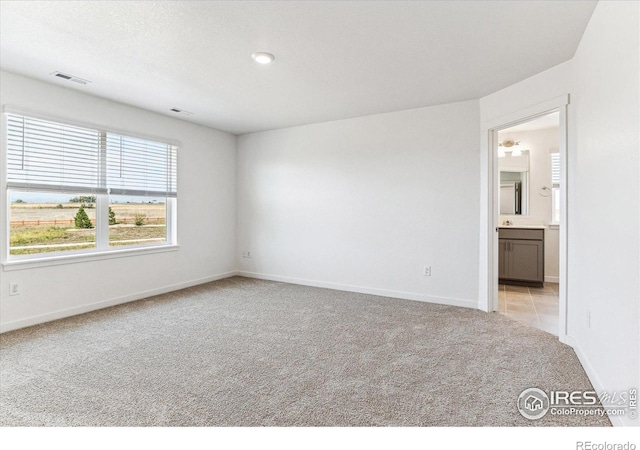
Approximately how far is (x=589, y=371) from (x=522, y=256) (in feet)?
10.0

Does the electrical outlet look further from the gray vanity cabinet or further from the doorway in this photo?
the gray vanity cabinet

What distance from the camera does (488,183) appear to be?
12.1ft

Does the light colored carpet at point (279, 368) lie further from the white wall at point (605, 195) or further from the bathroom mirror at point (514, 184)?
the bathroom mirror at point (514, 184)

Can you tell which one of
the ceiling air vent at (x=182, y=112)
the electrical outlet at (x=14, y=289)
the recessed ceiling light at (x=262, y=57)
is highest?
the ceiling air vent at (x=182, y=112)

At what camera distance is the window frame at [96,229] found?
10.3 ft

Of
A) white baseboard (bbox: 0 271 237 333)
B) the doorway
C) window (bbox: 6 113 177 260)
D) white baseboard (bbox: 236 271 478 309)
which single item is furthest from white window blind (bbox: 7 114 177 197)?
the doorway

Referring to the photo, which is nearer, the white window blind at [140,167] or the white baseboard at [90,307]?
the white baseboard at [90,307]

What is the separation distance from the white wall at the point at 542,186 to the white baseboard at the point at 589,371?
3031mm

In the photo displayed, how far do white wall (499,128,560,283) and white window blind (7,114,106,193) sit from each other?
592 centimetres

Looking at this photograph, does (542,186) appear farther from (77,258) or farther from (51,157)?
(51,157)

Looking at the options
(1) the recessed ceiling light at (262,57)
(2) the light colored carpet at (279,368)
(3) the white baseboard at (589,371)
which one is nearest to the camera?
(3) the white baseboard at (589,371)

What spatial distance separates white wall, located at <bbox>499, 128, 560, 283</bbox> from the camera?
210 inches

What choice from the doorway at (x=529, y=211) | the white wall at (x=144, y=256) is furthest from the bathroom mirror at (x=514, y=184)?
the white wall at (x=144, y=256)

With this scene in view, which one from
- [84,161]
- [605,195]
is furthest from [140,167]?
[605,195]
